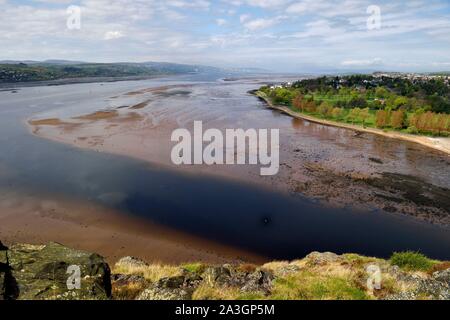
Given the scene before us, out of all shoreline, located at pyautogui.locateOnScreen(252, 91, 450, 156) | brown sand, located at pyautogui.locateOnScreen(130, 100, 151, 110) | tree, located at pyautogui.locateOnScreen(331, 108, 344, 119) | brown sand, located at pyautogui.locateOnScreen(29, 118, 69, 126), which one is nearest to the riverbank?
shoreline, located at pyautogui.locateOnScreen(252, 91, 450, 156)

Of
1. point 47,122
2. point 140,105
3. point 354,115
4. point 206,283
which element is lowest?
point 206,283

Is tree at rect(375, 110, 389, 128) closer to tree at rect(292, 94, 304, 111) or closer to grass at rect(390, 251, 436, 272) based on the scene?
tree at rect(292, 94, 304, 111)

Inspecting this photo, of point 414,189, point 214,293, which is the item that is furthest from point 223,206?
point 414,189

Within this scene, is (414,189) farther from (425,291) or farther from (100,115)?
(100,115)

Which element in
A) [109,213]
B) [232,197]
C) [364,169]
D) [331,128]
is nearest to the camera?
[109,213]

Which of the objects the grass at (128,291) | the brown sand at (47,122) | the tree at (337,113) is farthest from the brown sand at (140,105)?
the grass at (128,291)

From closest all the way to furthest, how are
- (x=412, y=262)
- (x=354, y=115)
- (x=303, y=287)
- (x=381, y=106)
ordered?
(x=303, y=287), (x=412, y=262), (x=354, y=115), (x=381, y=106)
